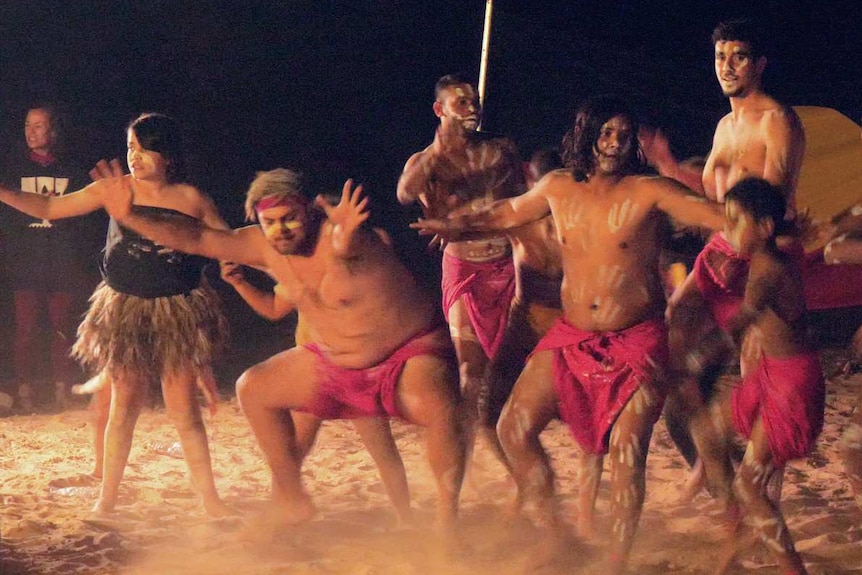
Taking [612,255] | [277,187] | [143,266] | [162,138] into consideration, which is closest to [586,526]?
[612,255]

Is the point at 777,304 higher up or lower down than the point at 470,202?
lower down

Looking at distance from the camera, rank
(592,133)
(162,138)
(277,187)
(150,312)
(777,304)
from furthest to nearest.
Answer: (150,312)
(162,138)
(277,187)
(592,133)
(777,304)

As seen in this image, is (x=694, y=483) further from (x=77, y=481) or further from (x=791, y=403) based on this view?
(x=77, y=481)

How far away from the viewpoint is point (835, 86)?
382 inches

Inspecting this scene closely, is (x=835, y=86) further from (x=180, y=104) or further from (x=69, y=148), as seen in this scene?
(x=69, y=148)

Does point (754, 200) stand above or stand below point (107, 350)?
above

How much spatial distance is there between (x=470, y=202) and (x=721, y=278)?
1200 mm

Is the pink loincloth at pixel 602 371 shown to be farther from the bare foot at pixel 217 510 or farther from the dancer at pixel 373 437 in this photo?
the bare foot at pixel 217 510

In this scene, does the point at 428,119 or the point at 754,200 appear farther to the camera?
the point at 428,119

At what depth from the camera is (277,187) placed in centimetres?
396

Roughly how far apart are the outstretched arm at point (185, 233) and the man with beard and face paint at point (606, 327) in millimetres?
1063

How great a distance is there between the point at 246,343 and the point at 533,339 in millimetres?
4088

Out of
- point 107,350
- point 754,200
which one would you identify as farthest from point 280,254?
point 754,200

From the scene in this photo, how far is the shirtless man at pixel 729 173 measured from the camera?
13.6ft
